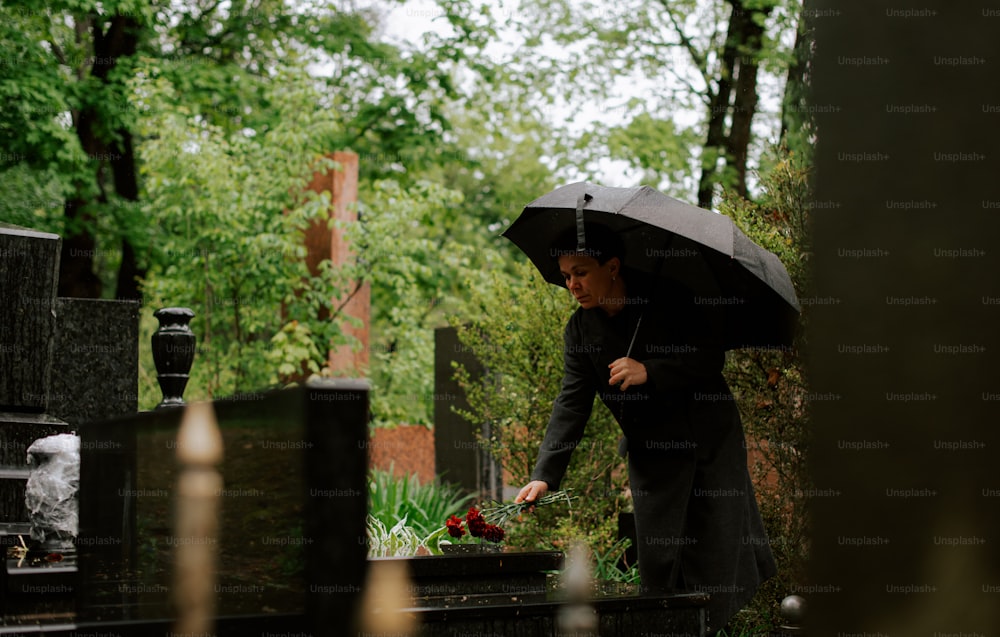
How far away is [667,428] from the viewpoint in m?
4.47

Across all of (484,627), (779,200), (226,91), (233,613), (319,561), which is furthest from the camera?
(226,91)

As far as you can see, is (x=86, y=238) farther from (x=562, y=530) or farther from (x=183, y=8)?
(x=562, y=530)

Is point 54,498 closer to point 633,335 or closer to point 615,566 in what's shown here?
point 633,335

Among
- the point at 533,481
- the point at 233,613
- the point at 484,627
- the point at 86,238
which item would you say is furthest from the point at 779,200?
the point at 86,238

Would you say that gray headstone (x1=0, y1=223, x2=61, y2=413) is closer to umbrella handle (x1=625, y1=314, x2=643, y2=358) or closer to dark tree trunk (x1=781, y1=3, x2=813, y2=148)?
umbrella handle (x1=625, y1=314, x2=643, y2=358)

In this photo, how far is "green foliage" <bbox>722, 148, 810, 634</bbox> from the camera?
655cm

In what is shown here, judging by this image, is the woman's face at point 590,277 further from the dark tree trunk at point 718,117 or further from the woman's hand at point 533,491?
the dark tree trunk at point 718,117

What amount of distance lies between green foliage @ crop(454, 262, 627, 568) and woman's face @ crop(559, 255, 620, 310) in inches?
135

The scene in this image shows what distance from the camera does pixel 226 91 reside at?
15.7 metres

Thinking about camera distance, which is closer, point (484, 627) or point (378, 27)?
point (484, 627)

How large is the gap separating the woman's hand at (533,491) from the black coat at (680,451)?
4cm

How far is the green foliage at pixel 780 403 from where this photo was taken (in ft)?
21.5

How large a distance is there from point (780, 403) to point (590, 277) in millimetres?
2776

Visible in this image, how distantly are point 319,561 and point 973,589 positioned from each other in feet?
4.57
